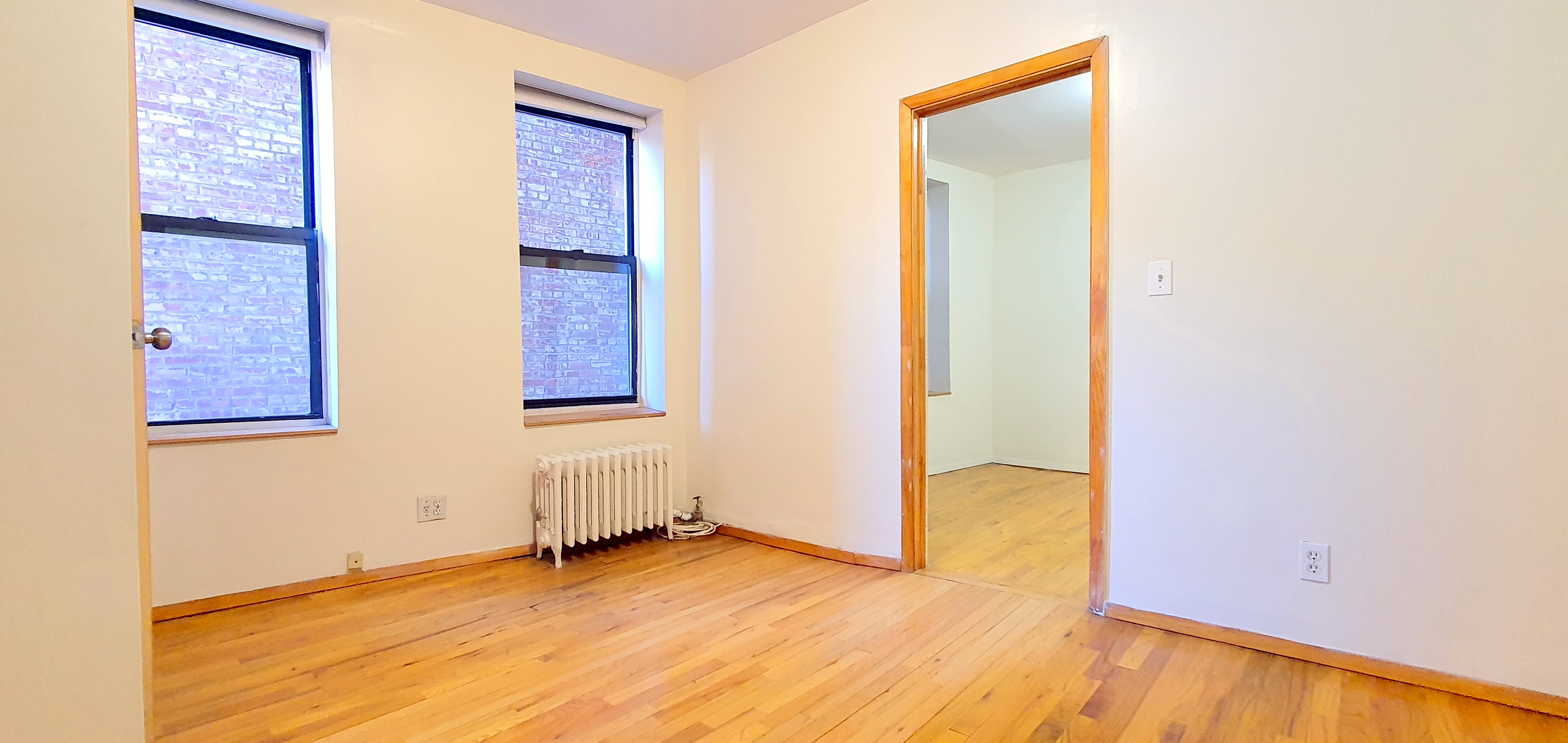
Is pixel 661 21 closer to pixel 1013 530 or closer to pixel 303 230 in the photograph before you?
pixel 303 230

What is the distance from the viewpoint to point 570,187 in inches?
146

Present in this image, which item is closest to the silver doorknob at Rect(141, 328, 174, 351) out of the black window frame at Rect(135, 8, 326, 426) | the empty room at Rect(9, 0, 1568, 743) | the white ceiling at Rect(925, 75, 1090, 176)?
the empty room at Rect(9, 0, 1568, 743)

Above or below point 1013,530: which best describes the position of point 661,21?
above

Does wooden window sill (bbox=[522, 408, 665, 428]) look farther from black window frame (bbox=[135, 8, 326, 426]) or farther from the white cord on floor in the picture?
black window frame (bbox=[135, 8, 326, 426])

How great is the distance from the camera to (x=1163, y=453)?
231 cm

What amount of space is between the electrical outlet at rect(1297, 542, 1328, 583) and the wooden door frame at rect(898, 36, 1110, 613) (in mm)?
557

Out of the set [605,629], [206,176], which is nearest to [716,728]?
[605,629]

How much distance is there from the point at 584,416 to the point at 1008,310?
3877mm

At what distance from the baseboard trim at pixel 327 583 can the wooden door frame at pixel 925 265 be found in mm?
1860

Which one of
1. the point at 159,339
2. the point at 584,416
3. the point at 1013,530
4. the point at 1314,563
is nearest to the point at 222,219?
the point at 584,416

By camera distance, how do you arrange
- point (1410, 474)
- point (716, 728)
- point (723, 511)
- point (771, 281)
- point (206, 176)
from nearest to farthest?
point (716, 728), point (1410, 474), point (206, 176), point (771, 281), point (723, 511)

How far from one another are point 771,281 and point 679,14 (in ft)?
4.13

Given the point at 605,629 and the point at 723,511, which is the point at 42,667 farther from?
the point at 723,511

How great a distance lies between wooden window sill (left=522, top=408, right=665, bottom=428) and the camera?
3354 mm
